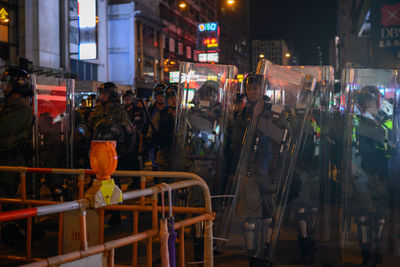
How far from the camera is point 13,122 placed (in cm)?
507

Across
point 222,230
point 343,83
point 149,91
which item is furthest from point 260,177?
point 149,91

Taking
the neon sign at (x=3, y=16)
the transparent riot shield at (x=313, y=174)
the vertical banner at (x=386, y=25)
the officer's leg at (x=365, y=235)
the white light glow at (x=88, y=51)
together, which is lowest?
the officer's leg at (x=365, y=235)

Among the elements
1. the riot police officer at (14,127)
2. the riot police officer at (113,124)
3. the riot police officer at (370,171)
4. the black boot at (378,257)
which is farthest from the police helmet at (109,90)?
the black boot at (378,257)

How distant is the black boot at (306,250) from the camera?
475 cm

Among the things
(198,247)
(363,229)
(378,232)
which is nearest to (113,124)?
(198,247)

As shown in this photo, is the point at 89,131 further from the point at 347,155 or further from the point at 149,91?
the point at 149,91

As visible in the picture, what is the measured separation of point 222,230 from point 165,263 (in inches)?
Result: 94.3

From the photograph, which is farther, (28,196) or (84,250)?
(28,196)

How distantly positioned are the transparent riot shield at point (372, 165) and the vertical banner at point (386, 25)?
7967 mm

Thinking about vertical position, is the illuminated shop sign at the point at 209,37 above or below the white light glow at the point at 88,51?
above

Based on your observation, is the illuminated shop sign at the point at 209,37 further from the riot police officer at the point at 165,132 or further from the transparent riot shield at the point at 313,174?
the transparent riot shield at the point at 313,174

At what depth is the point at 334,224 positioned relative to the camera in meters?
5.67

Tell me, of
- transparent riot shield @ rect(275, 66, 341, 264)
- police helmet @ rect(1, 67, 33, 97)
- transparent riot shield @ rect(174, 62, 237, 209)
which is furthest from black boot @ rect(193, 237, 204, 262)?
police helmet @ rect(1, 67, 33, 97)

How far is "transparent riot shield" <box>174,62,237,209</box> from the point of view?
5.08 meters
